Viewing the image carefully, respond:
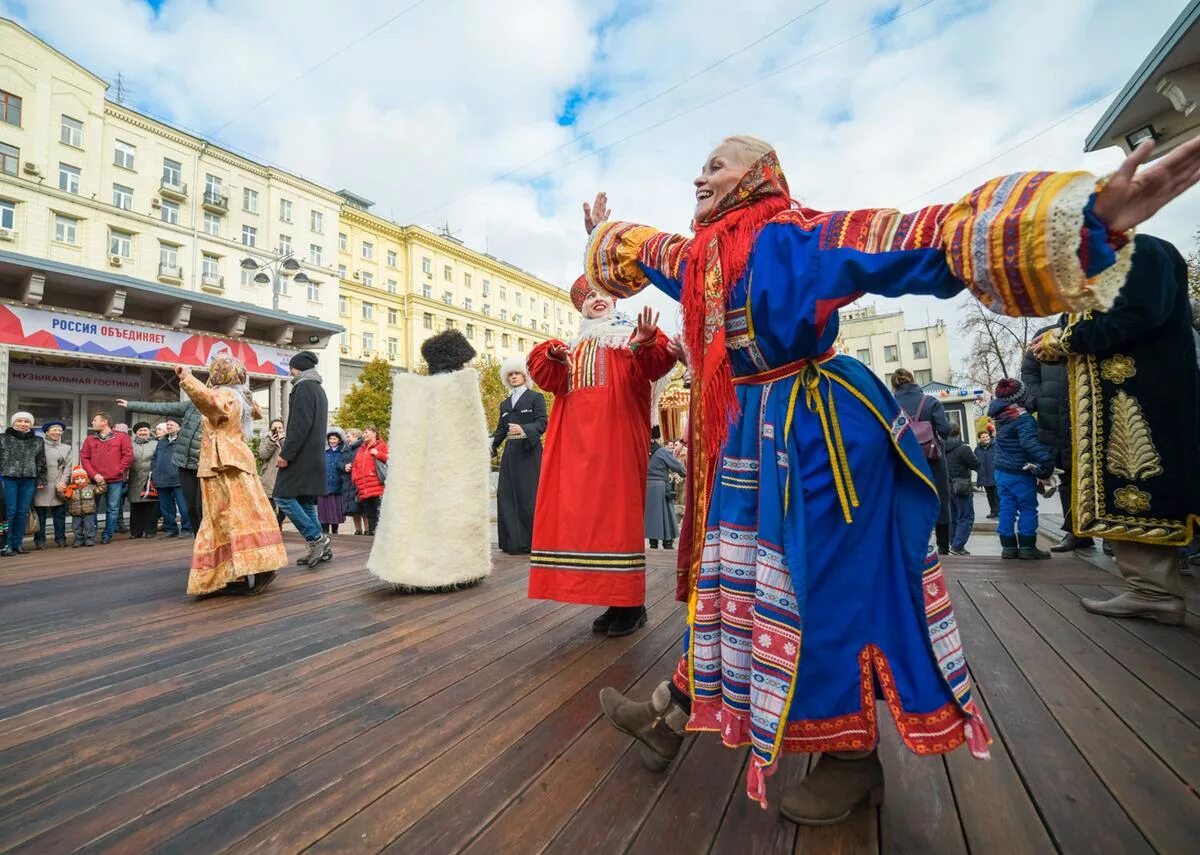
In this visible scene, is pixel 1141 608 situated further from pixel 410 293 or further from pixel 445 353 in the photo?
pixel 410 293

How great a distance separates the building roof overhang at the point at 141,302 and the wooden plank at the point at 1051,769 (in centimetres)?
1332

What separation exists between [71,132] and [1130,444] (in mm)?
35041

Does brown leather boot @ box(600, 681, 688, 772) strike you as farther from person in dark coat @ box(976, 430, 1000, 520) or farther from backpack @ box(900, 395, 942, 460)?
person in dark coat @ box(976, 430, 1000, 520)

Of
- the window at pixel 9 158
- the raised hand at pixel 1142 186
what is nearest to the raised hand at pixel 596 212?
the raised hand at pixel 1142 186

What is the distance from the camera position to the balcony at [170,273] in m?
26.8

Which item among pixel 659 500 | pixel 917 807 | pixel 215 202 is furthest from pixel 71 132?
pixel 917 807

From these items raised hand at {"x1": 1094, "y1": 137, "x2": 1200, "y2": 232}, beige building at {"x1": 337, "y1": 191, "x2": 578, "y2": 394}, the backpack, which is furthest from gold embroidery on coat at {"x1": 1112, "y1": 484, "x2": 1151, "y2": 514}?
beige building at {"x1": 337, "y1": 191, "x2": 578, "y2": 394}

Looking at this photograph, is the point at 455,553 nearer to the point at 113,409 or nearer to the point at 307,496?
the point at 307,496

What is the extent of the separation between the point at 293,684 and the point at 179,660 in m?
0.78

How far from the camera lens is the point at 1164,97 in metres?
4.46

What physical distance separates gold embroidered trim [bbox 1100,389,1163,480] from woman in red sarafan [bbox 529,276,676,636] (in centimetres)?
215

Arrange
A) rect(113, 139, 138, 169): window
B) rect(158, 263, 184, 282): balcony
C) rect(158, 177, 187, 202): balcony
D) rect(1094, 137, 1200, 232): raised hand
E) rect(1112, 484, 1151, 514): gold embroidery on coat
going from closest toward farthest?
rect(1094, 137, 1200, 232): raised hand → rect(1112, 484, 1151, 514): gold embroidery on coat → rect(113, 139, 138, 169): window → rect(158, 263, 184, 282): balcony → rect(158, 177, 187, 202): balcony

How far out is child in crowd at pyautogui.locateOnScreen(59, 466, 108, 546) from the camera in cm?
726

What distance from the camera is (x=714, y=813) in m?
1.36
